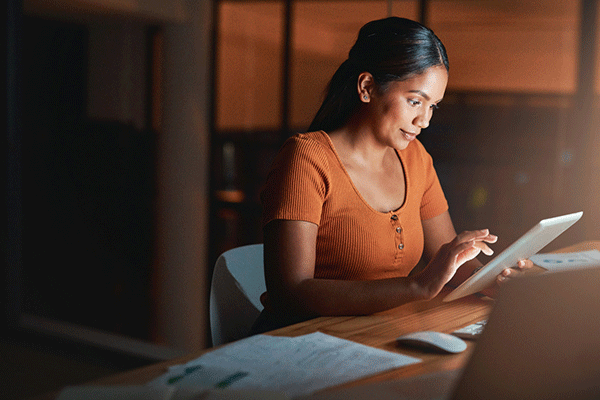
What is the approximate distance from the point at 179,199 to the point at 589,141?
7.96 ft

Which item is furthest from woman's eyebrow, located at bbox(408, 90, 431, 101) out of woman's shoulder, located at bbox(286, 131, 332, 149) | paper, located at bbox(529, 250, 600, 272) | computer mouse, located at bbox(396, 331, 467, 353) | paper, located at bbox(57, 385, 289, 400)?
paper, located at bbox(57, 385, 289, 400)

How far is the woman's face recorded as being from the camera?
1.45 meters

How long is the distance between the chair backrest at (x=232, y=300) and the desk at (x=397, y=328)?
45 centimetres

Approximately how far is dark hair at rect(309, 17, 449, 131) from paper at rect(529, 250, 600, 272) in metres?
0.61

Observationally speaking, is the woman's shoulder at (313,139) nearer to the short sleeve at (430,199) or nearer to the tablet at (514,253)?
the short sleeve at (430,199)

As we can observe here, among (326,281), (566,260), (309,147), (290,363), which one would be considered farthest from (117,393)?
(566,260)

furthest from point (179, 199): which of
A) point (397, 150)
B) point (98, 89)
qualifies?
point (397, 150)

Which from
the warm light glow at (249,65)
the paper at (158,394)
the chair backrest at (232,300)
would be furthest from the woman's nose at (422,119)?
the warm light glow at (249,65)

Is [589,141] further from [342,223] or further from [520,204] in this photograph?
[342,223]

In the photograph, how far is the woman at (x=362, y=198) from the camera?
48.8 inches

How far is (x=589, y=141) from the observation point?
2.67m

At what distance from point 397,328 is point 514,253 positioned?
35cm

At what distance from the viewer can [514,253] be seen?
1269 millimetres

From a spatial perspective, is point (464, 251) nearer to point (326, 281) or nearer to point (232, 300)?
point (326, 281)
